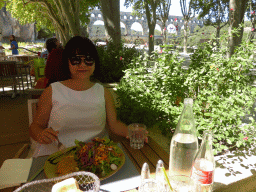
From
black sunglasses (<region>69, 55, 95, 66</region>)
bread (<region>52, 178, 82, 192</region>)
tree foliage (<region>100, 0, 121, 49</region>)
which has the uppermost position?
tree foliage (<region>100, 0, 121, 49</region>)

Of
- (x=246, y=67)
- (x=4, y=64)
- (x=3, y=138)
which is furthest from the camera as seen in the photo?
(x=4, y=64)

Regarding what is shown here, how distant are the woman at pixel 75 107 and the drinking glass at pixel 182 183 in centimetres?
66

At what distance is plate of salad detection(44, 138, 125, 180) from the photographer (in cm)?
106

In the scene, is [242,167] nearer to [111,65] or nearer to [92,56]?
[92,56]

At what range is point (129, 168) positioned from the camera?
1166mm

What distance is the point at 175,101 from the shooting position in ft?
8.89

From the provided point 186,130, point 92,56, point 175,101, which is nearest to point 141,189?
point 186,130

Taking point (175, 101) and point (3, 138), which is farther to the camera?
point (3, 138)

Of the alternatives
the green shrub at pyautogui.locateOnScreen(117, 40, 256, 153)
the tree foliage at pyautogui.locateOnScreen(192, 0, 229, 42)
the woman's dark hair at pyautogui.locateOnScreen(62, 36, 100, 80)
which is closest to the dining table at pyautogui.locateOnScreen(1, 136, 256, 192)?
the green shrub at pyautogui.locateOnScreen(117, 40, 256, 153)

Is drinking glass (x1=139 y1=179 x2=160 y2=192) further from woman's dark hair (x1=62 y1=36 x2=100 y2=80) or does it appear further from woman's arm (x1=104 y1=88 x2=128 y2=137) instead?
woman's dark hair (x1=62 y1=36 x2=100 y2=80)

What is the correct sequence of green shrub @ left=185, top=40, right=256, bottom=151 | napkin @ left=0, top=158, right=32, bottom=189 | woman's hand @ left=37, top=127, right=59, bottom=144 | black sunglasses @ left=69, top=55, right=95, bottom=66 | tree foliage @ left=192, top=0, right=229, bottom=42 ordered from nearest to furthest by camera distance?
napkin @ left=0, top=158, right=32, bottom=189 → woman's hand @ left=37, top=127, right=59, bottom=144 → black sunglasses @ left=69, top=55, right=95, bottom=66 → green shrub @ left=185, top=40, right=256, bottom=151 → tree foliage @ left=192, top=0, right=229, bottom=42

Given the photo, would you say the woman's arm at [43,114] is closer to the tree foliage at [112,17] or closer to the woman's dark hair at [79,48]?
the woman's dark hair at [79,48]

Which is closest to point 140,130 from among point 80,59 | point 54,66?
point 80,59

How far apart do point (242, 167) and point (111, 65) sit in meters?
5.10
